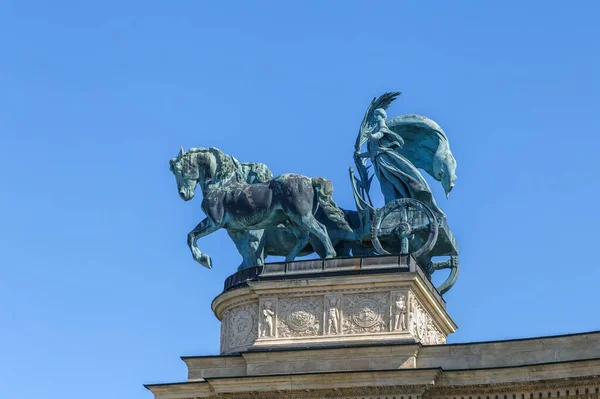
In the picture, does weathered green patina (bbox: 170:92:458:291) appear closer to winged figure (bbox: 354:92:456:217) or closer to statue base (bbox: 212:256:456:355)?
winged figure (bbox: 354:92:456:217)

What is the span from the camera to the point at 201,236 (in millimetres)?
43875

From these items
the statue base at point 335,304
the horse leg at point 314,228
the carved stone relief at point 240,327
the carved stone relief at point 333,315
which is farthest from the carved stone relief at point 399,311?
the carved stone relief at point 240,327

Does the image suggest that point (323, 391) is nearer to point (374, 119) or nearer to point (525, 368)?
point (525, 368)

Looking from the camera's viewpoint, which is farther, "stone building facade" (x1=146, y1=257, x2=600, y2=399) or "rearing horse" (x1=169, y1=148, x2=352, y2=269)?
"rearing horse" (x1=169, y1=148, x2=352, y2=269)

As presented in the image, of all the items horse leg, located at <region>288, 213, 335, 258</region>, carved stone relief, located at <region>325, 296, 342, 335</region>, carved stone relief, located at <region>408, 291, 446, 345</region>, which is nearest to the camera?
carved stone relief, located at <region>408, 291, 446, 345</region>

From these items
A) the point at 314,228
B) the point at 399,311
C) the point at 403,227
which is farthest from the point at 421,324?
the point at 314,228

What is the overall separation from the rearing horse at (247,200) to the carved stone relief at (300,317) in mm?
1870

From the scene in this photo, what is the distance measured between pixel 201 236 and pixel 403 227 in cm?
566

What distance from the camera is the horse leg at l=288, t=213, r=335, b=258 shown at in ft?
140

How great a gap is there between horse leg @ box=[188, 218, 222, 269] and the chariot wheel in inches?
176

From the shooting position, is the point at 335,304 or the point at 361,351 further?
the point at 335,304

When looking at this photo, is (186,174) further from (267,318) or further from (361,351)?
(361,351)

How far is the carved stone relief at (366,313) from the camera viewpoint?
133 feet

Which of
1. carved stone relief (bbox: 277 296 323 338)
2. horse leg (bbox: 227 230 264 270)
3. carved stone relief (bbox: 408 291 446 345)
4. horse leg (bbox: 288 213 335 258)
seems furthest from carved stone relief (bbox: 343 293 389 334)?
horse leg (bbox: 227 230 264 270)
